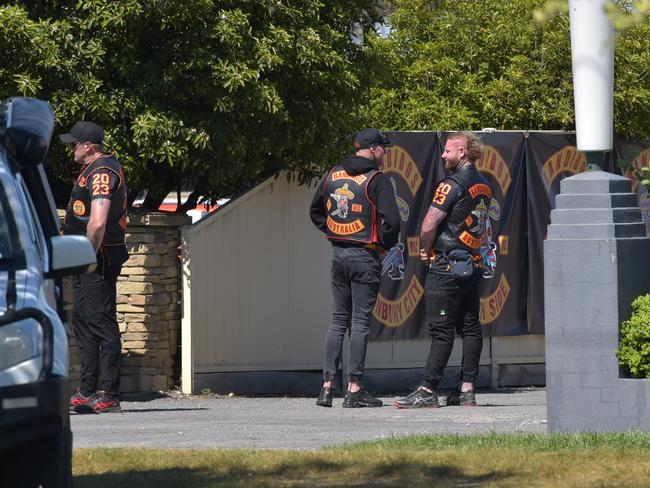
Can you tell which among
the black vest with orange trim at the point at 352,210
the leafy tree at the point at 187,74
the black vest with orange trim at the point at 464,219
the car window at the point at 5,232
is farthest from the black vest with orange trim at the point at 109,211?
the car window at the point at 5,232

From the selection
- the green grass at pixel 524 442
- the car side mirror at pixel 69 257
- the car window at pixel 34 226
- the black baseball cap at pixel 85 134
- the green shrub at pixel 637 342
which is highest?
the black baseball cap at pixel 85 134

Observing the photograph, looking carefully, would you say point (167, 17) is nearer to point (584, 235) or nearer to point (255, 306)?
point (255, 306)

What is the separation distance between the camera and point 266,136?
1126cm

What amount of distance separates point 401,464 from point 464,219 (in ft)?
11.7

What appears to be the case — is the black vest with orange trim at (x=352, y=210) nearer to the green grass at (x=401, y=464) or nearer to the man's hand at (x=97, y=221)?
the man's hand at (x=97, y=221)

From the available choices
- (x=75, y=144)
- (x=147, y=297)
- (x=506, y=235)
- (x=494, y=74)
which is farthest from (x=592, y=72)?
(x=494, y=74)

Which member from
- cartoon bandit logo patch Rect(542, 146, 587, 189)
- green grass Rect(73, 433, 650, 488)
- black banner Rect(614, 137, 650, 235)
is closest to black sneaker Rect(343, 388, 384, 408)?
green grass Rect(73, 433, 650, 488)

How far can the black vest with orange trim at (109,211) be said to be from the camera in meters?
9.74

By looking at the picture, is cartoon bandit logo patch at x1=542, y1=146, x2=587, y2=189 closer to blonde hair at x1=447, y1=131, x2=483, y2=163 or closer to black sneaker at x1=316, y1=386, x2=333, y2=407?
blonde hair at x1=447, y1=131, x2=483, y2=163

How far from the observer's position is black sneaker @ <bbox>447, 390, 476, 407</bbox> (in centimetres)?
1045

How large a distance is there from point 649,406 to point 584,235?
1060mm

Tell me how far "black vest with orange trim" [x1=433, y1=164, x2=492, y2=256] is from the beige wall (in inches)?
83.0

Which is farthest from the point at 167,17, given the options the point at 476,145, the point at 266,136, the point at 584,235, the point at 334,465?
the point at 334,465

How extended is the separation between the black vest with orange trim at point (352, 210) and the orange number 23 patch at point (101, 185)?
5.45 ft
